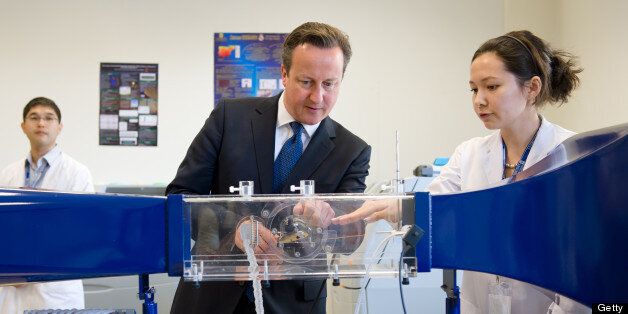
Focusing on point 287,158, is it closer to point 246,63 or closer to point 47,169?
point 47,169

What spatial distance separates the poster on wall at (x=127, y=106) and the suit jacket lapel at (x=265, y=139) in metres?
2.37

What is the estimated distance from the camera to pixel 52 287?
8.63ft

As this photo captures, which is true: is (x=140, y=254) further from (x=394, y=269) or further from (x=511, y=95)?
(x=511, y=95)

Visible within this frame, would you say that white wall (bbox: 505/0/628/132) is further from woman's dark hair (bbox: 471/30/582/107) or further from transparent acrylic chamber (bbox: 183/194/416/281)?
transparent acrylic chamber (bbox: 183/194/416/281)

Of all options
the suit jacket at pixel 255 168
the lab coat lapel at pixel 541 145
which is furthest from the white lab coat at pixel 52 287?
the lab coat lapel at pixel 541 145

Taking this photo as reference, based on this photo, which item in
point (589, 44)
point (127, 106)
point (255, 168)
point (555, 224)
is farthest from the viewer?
point (127, 106)

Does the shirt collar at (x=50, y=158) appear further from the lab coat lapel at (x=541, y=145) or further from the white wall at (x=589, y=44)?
the white wall at (x=589, y=44)

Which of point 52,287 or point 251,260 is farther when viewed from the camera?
point 52,287

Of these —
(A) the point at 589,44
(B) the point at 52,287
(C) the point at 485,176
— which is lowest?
(B) the point at 52,287

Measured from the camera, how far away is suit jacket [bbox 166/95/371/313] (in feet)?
4.42

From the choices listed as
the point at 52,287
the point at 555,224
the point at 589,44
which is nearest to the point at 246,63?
the point at 52,287

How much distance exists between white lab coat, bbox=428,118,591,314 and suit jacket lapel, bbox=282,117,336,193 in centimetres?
30

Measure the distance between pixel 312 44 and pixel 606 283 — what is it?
0.81 metres

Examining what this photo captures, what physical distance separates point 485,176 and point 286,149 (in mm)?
525
